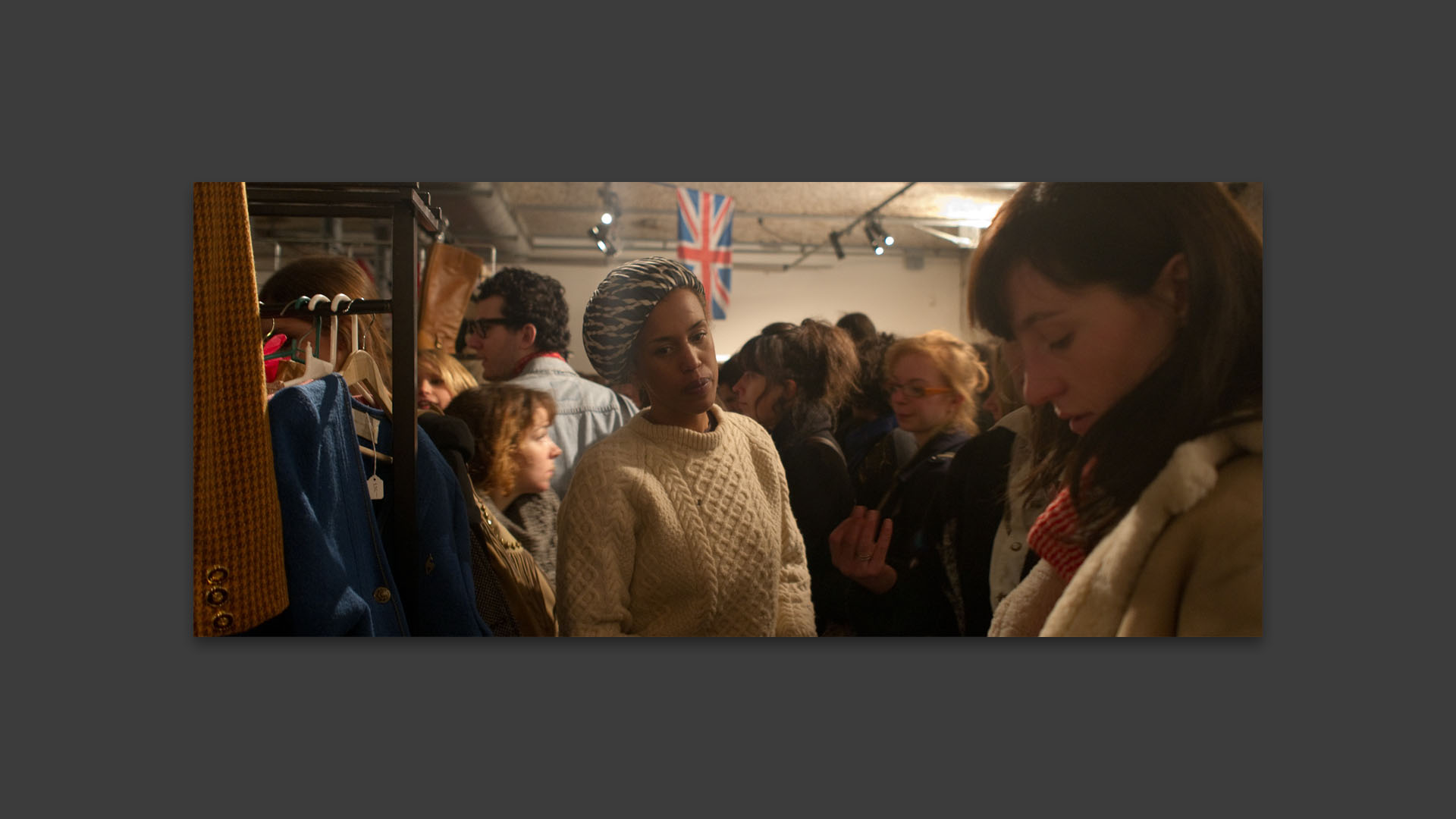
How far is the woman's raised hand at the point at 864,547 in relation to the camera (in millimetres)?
2701

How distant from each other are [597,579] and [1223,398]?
1.49 meters

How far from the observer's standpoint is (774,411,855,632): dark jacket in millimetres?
2699

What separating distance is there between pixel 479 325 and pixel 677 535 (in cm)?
69

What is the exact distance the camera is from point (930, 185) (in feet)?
8.92

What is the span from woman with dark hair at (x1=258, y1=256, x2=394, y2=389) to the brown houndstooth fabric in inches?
5.1

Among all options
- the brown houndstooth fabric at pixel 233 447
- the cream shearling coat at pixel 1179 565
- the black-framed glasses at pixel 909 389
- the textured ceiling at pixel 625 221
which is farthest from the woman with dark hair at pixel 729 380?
the brown houndstooth fabric at pixel 233 447

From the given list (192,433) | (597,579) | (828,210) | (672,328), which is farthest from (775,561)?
(192,433)

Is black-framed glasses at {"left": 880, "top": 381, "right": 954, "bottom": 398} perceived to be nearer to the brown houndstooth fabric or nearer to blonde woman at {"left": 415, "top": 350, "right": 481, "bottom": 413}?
blonde woman at {"left": 415, "top": 350, "right": 481, "bottom": 413}

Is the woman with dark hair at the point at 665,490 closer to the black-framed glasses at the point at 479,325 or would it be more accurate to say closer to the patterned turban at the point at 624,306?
the patterned turban at the point at 624,306

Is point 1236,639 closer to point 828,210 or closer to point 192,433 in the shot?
point 828,210

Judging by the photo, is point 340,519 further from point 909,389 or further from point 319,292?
point 909,389

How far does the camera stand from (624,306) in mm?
2637

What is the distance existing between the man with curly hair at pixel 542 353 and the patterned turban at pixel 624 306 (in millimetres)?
58

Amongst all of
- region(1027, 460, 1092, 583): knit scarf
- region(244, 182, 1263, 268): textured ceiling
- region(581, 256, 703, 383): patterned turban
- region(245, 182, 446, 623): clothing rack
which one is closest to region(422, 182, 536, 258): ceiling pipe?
region(244, 182, 1263, 268): textured ceiling
